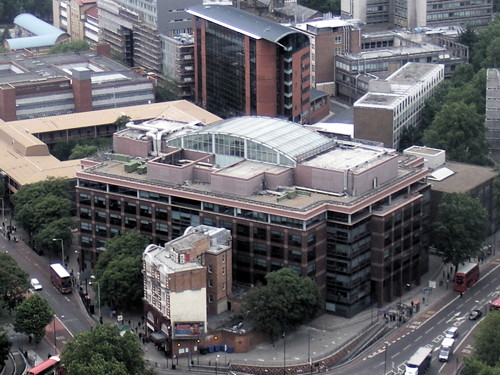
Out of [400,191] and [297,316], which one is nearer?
[297,316]

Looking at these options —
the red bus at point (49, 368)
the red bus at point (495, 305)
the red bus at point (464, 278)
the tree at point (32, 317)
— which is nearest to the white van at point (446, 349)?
the red bus at point (495, 305)

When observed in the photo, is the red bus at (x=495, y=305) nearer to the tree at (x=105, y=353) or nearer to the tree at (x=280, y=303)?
the tree at (x=280, y=303)

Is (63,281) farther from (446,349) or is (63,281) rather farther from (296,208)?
(446,349)

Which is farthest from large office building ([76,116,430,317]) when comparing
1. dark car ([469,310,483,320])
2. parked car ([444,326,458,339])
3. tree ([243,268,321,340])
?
parked car ([444,326,458,339])

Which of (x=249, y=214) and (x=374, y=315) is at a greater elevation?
(x=249, y=214)

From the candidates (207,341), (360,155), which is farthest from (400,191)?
(207,341)

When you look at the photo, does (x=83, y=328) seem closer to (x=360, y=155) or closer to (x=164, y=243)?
(x=164, y=243)
